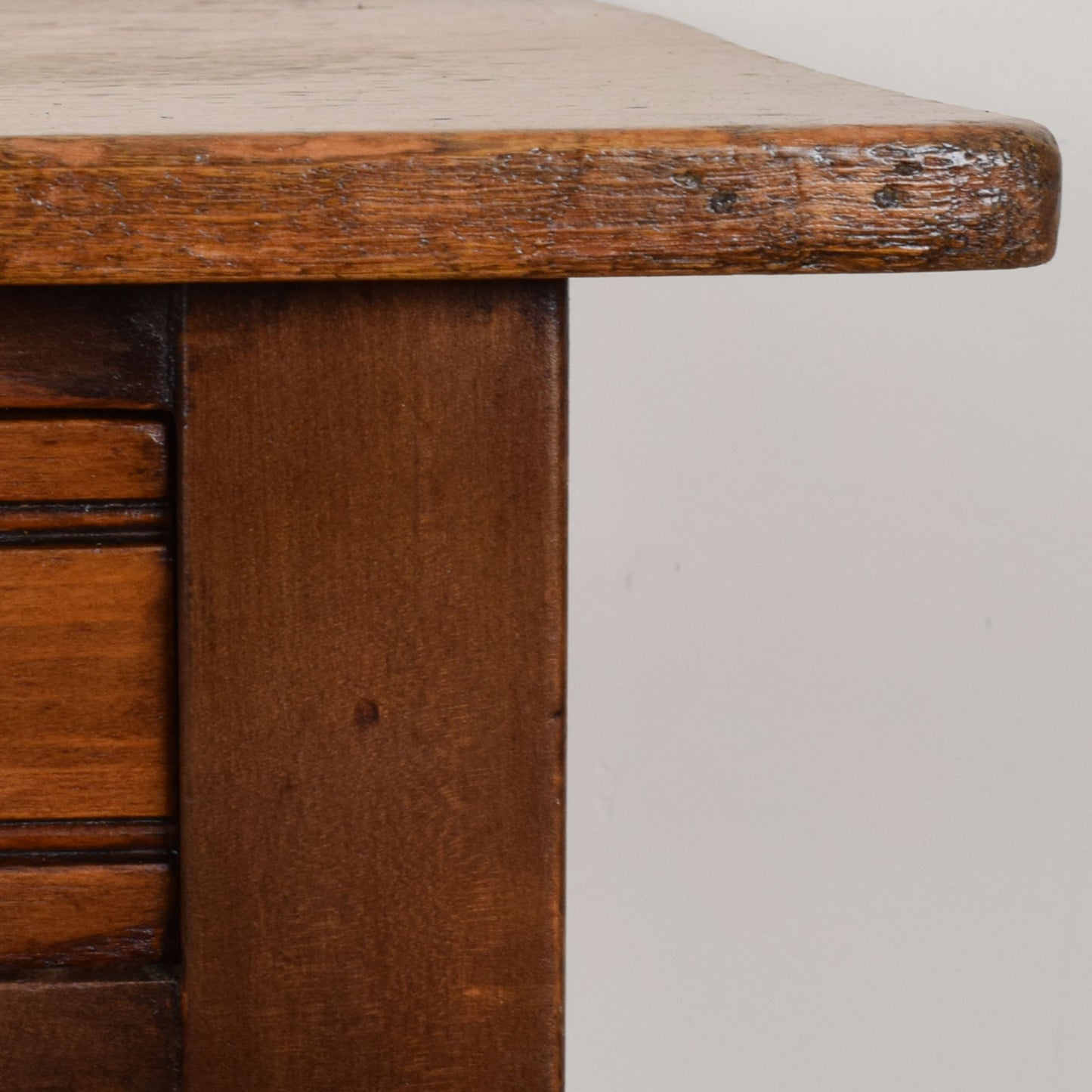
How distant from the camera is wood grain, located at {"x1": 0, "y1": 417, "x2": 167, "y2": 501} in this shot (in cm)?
37

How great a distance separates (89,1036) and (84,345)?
0.57 ft

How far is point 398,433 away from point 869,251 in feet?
0.38

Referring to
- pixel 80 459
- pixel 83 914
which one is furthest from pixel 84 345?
pixel 83 914

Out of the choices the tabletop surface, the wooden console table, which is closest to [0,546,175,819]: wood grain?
the wooden console table

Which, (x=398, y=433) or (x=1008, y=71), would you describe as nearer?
(x=398, y=433)

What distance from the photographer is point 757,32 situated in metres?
1.22

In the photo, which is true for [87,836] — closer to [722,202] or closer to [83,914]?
[83,914]

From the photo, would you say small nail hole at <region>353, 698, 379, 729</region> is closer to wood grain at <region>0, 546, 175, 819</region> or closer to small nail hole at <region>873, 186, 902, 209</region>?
wood grain at <region>0, 546, 175, 819</region>

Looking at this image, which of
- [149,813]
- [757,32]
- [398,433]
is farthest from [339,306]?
[757,32]

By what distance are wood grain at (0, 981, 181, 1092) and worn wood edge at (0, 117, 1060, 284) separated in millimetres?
183

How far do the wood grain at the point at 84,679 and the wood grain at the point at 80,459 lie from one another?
0.05 ft

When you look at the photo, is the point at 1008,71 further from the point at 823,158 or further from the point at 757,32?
the point at 823,158

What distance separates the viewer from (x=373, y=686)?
0.37 meters

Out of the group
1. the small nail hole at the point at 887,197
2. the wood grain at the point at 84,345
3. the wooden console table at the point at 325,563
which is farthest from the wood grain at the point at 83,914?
the small nail hole at the point at 887,197
